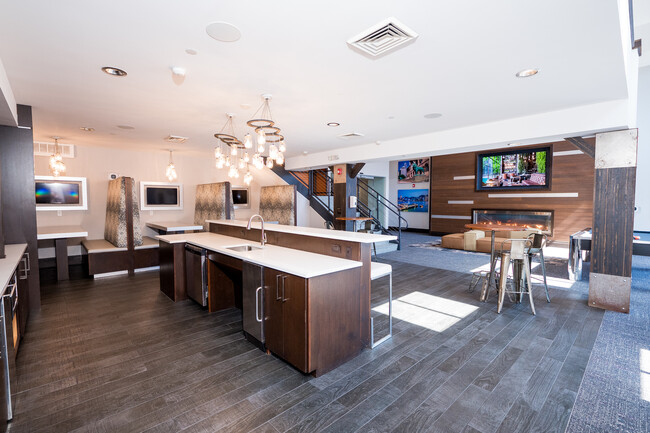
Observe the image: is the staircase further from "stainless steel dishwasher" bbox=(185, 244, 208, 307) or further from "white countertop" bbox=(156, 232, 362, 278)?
"white countertop" bbox=(156, 232, 362, 278)

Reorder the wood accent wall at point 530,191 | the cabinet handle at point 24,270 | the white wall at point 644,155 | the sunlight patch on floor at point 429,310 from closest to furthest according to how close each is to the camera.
Answer: the cabinet handle at point 24,270, the sunlight patch on floor at point 429,310, the white wall at point 644,155, the wood accent wall at point 530,191

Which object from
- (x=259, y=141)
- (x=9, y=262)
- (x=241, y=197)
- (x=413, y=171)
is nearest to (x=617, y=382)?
(x=259, y=141)

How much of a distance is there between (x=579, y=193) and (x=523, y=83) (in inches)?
285

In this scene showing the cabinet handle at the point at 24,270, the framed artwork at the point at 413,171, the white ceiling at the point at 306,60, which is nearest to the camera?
the white ceiling at the point at 306,60

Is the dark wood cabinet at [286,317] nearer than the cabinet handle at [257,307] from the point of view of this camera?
Yes

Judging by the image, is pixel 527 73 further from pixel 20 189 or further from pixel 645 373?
pixel 20 189

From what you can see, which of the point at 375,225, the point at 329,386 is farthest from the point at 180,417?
the point at 375,225

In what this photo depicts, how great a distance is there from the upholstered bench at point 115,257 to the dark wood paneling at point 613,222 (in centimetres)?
714

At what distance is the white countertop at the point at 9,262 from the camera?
2.16 m

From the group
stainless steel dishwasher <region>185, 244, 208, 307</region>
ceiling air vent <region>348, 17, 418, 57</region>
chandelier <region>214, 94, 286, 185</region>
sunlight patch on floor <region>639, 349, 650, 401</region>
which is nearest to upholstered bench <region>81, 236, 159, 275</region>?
stainless steel dishwasher <region>185, 244, 208, 307</region>

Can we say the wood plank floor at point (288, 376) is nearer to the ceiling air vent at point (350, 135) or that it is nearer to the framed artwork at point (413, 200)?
the ceiling air vent at point (350, 135)

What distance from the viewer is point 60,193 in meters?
6.59

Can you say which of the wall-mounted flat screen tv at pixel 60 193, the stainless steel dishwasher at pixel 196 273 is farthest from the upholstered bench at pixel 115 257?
the stainless steel dishwasher at pixel 196 273

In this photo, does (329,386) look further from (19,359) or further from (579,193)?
(579,193)
